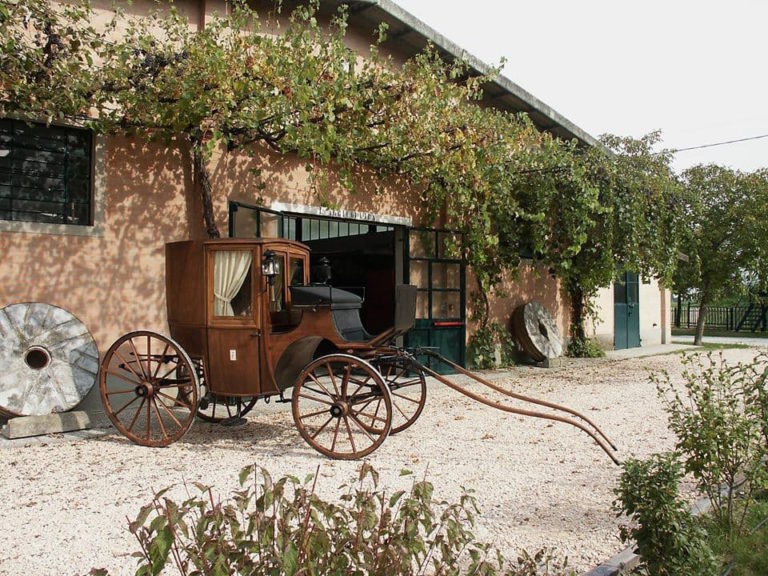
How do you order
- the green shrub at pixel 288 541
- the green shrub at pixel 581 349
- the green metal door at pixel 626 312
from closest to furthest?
1. the green shrub at pixel 288 541
2. the green shrub at pixel 581 349
3. the green metal door at pixel 626 312

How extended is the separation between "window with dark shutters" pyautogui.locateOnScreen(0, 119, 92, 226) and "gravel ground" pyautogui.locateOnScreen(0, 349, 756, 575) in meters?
2.37

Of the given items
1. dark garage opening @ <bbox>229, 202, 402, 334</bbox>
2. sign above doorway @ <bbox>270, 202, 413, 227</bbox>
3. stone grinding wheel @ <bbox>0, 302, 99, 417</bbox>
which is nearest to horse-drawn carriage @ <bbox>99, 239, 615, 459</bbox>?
stone grinding wheel @ <bbox>0, 302, 99, 417</bbox>

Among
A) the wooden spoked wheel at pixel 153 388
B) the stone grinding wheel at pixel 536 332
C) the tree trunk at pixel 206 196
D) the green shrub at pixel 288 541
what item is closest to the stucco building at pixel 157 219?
the tree trunk at pixel 206 196

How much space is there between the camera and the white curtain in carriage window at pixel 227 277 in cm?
516

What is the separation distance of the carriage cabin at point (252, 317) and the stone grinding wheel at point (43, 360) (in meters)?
1.41

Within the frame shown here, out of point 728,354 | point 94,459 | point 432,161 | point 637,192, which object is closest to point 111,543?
point 94,459

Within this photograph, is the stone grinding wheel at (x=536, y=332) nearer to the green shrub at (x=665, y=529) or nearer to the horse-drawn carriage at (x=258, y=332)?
the horse-drawn carriage at (x=258, y=332)

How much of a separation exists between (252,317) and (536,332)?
7.41m

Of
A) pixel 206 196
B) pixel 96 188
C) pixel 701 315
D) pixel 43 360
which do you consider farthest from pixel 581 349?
pixel 43 360

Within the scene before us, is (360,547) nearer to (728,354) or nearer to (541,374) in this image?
(541,374)

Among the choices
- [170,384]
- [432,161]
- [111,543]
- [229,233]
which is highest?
[432,161]

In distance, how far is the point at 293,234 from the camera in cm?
1060

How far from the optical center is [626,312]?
15430 mm

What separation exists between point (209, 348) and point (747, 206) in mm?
15871
